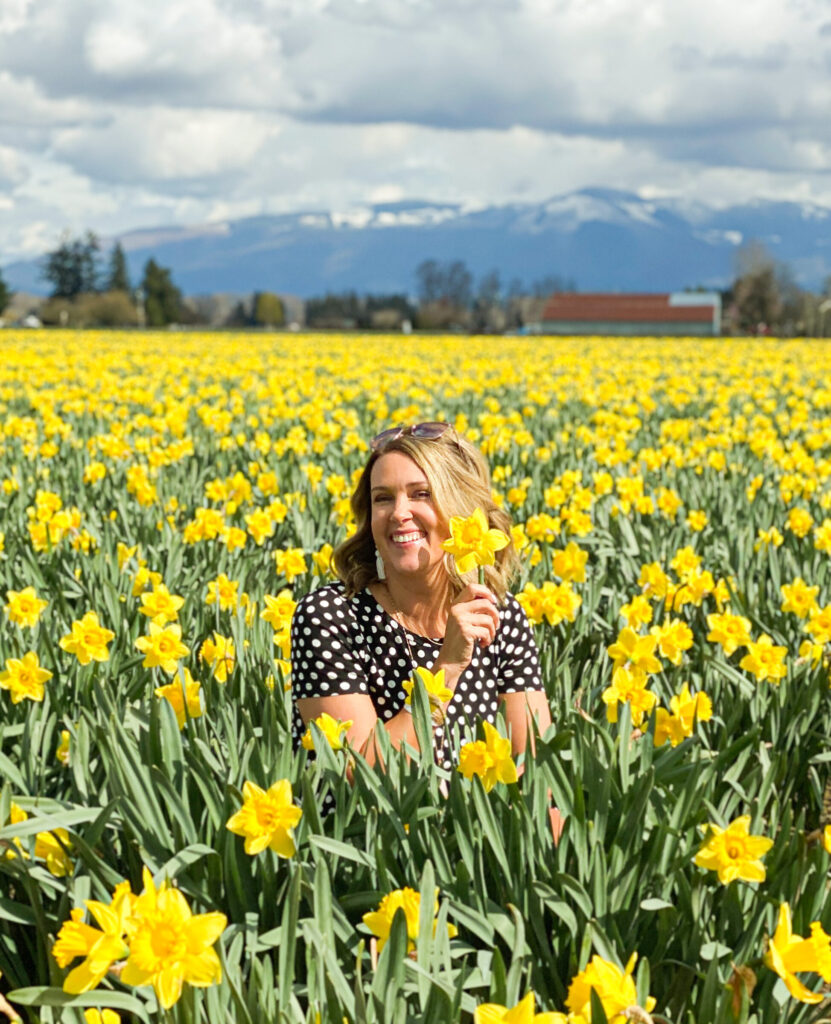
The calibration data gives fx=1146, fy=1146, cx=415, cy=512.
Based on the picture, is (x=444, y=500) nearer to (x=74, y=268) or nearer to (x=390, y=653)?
(x=390, y=653)

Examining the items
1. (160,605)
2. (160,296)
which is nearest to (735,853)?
(160,605)

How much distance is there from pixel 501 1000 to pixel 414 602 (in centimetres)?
130

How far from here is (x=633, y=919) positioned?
84.5 inches

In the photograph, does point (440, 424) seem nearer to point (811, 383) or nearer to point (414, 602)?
point (414, 602)

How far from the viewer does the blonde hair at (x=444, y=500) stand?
9.35ft

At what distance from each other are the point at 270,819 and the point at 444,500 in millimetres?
1061

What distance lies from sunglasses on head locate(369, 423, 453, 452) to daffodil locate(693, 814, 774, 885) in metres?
1.28

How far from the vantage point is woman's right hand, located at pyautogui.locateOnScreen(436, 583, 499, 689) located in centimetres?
255

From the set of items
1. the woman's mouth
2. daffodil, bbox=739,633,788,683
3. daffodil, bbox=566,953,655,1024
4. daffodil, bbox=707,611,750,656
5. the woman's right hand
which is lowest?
daffodil, bbox=566,953,655,1024

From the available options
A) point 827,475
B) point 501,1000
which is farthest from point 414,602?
point 827,475

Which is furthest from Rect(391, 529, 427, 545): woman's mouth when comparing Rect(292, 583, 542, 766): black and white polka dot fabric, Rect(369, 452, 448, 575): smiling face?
Rect(292, 583, 542, 766): black and white polka dot fabric

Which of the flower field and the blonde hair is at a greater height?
the blonde hair

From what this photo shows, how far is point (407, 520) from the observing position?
2.85 m

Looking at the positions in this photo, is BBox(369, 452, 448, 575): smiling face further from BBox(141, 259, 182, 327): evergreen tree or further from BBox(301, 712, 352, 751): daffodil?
BBox(141, 259, 182, 327): evergreen tree
